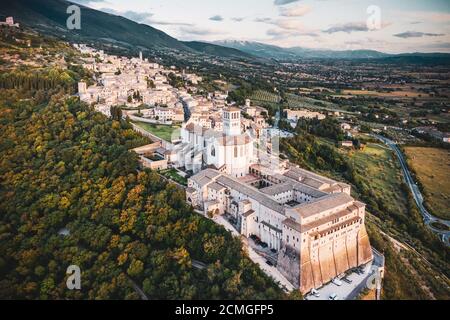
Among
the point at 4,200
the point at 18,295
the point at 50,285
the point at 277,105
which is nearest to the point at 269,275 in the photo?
the point at 50,285

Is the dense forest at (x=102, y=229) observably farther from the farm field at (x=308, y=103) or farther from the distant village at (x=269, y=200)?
the farm field at (x=308, y=103)

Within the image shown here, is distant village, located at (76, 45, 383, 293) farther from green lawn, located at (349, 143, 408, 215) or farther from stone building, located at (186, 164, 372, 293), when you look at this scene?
green lawn, located at (349, 143, 408, 215)

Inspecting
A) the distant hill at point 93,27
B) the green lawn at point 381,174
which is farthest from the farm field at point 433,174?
the distant hill at point 93,27

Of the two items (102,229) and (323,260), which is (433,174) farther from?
(102,229)

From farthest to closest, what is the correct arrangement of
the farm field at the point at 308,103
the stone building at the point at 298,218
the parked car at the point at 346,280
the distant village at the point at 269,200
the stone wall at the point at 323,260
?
the farm field at the point at 308,103 → the parked car at the point at 346,280 → the distant village at the point at 269,200 → the stone building at the point at 298,218 → the stone wall at the point at 323,260

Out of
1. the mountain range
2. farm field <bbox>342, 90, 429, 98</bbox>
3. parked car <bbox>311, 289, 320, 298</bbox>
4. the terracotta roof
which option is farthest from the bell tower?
the mountain range

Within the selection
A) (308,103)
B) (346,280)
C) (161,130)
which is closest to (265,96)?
(308,103)
